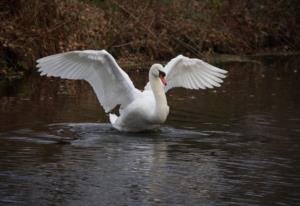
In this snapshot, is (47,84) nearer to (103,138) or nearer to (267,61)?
(103,138)

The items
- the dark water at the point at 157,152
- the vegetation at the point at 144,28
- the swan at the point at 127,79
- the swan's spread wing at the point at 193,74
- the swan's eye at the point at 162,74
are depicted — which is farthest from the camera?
the vegetation at the point at 144,28

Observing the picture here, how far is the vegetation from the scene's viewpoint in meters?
20.3

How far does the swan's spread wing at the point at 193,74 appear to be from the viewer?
1348cm

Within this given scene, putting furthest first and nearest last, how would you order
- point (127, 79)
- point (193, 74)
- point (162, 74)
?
point (193, 74) → point (127, 79) → point (162, 74)

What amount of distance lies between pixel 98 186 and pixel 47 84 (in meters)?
9.85

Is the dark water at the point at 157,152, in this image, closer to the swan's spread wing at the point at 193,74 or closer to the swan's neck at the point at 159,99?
the swan's neck at the point at 159,99

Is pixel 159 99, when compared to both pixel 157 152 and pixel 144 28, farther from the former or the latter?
pixel 144 28

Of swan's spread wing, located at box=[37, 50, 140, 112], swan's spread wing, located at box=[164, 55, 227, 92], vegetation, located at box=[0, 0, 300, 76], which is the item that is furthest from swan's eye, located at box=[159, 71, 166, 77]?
vegetation, located at box=[0, 0, 300, 76]

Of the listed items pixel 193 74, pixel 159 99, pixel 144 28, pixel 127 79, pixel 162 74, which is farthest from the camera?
pixel 144 28

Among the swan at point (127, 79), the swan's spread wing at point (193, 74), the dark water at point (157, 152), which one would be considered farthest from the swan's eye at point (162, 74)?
the swan's spread wing at point (193, 74)

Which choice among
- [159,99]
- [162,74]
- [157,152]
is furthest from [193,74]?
[157,152]

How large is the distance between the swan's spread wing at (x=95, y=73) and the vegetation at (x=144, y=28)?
6.73m

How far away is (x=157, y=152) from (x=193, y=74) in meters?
3.21

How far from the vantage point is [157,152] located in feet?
34.8
